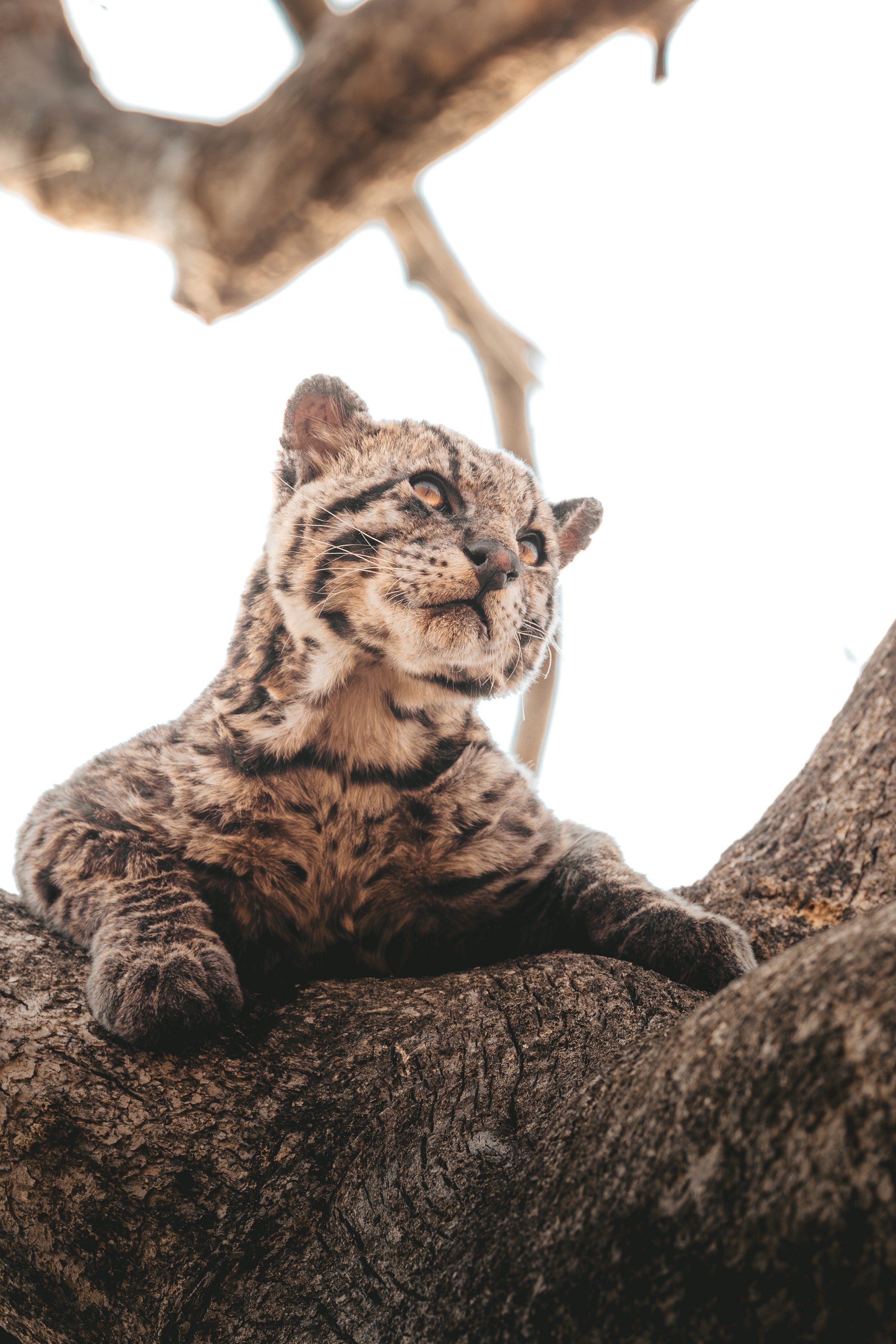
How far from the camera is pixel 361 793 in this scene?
4.12m

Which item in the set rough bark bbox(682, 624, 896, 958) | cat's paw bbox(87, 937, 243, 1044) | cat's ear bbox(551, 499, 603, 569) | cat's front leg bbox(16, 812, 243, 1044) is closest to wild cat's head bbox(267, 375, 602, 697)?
cat's ear bbox(551, 499, 603, 569)

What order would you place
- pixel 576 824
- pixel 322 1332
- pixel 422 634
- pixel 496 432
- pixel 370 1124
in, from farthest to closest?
pixel 496 432 → pixel 576 824 → pixel 422 634 → pixel 370 1124 → pixel 322 1332

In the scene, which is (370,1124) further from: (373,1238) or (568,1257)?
(568,1257)

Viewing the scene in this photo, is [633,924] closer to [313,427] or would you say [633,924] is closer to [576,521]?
[576,521]

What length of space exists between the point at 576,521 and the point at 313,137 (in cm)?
280

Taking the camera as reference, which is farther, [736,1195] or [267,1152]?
[267,1152]

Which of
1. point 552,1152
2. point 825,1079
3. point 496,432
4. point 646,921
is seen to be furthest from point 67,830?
point 496,432

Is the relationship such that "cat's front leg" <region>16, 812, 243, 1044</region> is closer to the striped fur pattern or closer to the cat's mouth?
the striped fur pattern

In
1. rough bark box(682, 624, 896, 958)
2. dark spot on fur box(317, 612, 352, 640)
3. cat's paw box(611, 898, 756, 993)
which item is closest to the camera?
cat's paw box(611, 898, 756, 993)

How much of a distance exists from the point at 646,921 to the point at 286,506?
8.75 ft

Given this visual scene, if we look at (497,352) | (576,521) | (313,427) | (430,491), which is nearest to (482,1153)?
(430,491)

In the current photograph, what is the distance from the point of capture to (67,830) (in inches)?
159

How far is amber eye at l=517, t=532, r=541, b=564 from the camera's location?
190 inches

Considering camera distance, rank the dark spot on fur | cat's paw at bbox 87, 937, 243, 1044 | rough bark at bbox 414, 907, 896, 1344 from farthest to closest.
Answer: the dark spot on fur → cat's paw at bbox 87, 937, 243, 1044 → rough bark at bbox 414, 907, 896, 1344
